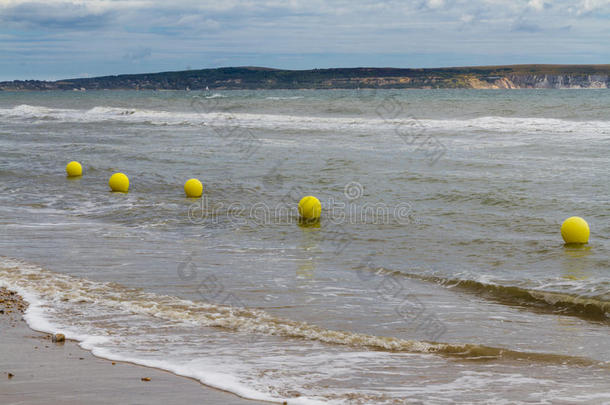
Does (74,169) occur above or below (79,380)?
above

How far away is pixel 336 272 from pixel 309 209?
3.31 meters

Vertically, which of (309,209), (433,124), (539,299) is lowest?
(539,299)

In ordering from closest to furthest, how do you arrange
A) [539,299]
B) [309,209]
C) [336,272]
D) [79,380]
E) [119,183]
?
[79,380]
[539,299]
[336,272]
[309,209]
[119,183]

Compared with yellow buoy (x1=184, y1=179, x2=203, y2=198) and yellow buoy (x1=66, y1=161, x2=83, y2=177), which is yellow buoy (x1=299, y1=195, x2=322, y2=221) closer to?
yellow buoy (x1=184, y1=179, x2=203, y2=198)

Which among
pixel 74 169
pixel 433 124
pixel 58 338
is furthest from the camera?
pixel 433 124

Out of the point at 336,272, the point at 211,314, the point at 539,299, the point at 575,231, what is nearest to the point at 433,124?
the point at 575,231

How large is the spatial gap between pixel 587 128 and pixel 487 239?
23017 millimetres

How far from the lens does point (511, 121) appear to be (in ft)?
116

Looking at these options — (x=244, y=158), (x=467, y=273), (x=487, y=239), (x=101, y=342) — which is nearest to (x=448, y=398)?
(x=101, y=342)

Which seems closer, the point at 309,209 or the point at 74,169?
the point at 309,209

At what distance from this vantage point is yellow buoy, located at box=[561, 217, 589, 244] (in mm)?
9586

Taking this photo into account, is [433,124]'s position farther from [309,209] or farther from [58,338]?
[58,338]

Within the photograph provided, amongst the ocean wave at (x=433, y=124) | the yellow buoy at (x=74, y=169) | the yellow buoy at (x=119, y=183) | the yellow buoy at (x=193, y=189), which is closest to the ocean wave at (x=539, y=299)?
the yellow buoy at (x=193, y=189)

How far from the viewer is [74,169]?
1780 centimetres
